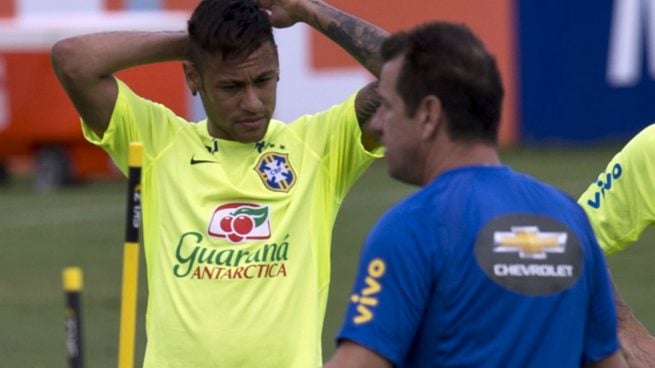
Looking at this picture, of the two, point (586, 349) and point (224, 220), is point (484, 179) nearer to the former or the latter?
point (586, 349)

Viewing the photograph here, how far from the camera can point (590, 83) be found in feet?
69.7

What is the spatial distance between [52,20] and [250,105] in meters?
13.9

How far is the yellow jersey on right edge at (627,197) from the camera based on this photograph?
566cm

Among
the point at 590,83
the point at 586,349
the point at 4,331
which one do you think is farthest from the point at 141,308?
the point at 590,83

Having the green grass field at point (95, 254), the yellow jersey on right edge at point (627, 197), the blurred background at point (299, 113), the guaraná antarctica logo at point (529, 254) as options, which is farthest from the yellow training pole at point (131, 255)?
the blurred background at point (299, 113)

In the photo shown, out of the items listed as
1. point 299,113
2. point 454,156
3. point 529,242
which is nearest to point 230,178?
point 454,156

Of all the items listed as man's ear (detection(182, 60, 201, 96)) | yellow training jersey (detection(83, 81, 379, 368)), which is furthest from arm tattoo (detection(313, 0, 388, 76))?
man's ear (detection(182, 60, 201, 96))

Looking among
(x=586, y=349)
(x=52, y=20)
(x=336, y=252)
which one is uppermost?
(x=586, y=349)

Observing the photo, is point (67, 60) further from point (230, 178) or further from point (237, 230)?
point (237, 230)

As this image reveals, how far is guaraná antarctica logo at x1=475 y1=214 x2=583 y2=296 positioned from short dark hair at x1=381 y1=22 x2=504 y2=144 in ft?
0.78

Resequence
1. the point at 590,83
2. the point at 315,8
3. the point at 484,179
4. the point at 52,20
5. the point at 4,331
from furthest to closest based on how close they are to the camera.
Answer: the point at 590,83
the point at 52,20
the point at 4,331
the point at 315,8
the point at 484,179

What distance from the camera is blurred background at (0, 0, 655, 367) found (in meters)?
13.4

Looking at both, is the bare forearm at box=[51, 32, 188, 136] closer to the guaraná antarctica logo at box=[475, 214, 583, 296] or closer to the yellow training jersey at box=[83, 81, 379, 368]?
the yellow training jersey at box=[83, 81, 379, 368]

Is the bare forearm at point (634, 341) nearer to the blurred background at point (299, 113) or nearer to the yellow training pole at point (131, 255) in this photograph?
the yellow training pole at point (131, 255)
